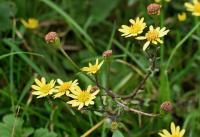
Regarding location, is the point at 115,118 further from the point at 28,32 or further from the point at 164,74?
the point at 28,32

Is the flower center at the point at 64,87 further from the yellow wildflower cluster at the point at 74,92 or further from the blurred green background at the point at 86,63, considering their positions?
the blurred green background at the point at 86,63

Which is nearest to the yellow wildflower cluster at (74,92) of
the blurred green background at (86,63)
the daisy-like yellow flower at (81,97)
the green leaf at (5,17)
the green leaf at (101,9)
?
the daisy-like yellow flower at (81,97)

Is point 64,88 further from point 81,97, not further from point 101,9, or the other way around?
point 101,9

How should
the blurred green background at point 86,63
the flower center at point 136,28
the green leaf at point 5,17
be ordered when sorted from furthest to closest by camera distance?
the green leaf at point 5,17
the blurred green background at point 86,63
the flower center at point 136,28

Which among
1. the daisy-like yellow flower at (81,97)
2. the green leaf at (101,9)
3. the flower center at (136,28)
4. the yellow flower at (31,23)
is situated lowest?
the daisy-like yellow flower at (81,97)

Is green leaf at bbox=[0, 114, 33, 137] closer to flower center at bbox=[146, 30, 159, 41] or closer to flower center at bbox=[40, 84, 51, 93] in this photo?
flower center at bbox=[40, 84, 51, 93]

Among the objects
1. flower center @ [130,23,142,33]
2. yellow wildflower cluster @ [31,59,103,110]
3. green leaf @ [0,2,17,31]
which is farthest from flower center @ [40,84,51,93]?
green leaf @ [0,2,17,31]

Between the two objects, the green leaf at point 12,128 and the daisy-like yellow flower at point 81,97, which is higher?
the daisy-like yellow flower at point 81,97

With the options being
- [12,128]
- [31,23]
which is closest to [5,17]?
[31,23]

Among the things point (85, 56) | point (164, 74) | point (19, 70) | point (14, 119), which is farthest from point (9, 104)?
point (164, 74)

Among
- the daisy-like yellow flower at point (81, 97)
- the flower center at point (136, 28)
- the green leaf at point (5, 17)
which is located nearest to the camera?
the daisy-like yellow flower at point (81, 97)
